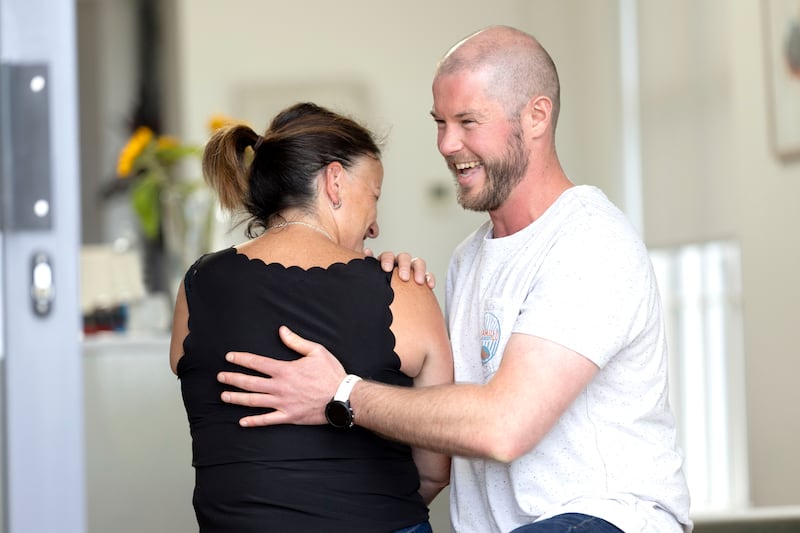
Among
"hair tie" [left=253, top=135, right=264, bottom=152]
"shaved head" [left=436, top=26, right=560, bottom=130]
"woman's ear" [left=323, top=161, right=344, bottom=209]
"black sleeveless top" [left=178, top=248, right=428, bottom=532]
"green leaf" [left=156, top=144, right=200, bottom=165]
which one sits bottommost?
"black sleeveless top" [left=178, top=248, right=428, bottom=532]

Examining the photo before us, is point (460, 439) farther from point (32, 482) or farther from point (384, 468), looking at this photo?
point (32, 482)

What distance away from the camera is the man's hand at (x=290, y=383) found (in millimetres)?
1795

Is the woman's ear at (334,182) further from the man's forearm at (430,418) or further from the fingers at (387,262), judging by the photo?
the man's forearm at (430,418)

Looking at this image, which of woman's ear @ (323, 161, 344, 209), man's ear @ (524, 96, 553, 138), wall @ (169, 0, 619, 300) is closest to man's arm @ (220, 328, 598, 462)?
woman's ear @ (323, 161, 344, 209)

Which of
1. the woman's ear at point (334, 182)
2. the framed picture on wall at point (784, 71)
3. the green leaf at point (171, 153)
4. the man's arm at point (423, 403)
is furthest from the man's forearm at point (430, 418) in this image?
the framed picture on wall at point (784, 71)

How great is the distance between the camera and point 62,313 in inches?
55.7

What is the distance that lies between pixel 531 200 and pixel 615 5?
12.5ft

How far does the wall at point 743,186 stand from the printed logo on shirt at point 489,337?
2.14 meters

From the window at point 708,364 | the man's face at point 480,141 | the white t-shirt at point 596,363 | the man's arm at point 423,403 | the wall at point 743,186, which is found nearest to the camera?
the man's arm at point 423,403

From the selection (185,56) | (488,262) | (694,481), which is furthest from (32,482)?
(185,56)

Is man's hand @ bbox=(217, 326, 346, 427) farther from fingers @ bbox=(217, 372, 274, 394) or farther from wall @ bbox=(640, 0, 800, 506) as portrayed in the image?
wall @ bbox=(640, 0, 800, 506)

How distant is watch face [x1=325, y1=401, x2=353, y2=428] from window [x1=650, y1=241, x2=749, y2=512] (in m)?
2.89

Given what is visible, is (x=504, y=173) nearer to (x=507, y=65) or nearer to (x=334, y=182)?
(x=507, y=65)

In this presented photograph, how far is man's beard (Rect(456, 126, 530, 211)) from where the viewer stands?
6.99ft
